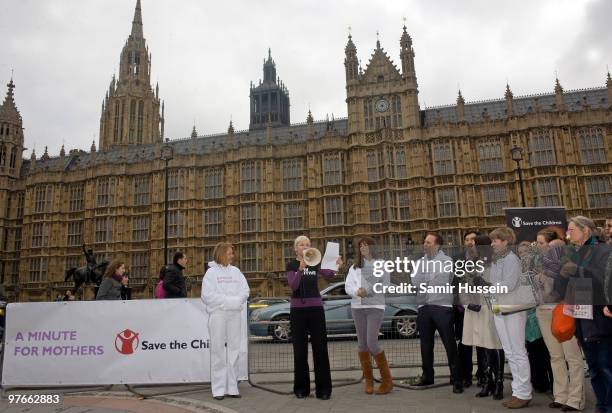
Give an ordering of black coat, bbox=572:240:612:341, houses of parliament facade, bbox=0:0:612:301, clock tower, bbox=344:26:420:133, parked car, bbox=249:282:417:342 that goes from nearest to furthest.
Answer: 1. black coat, bbox=572:240:612:341
2. parked car, bbox=249:282:417:342
3. houses of parliament facade, bbox=0:0:612:301
4. clock tower, bbox=344:26:420:133

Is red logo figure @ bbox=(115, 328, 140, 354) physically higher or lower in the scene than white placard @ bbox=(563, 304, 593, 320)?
lower

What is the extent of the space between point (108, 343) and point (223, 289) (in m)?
2.36

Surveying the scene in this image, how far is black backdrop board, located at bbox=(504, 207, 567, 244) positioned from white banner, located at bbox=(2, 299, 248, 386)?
12586mm

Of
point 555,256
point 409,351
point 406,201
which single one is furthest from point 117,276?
point 406,201

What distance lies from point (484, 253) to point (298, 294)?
281 centimetres

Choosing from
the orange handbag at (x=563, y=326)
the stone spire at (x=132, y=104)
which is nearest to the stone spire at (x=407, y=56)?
the stone spire at (x=132, y=104)

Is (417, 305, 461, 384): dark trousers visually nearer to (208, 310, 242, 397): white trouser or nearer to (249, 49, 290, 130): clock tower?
(208, 310, 242, 397): white trouser

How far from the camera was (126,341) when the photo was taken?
7496 millimetres

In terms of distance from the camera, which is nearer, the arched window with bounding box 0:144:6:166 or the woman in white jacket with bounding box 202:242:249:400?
the woman in white jacket with bounding box 202:242:249:400

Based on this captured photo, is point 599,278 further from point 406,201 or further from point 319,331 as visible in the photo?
point 406,201

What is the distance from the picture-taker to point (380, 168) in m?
34.8

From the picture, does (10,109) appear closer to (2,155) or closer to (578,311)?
(2,155)

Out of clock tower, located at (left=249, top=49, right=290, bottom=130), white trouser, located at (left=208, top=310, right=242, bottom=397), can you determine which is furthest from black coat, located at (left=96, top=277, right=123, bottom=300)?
clock tower, located at (left=249, top=49, right=290, bottom=130)

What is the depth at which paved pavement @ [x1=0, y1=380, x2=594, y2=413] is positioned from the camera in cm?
578
